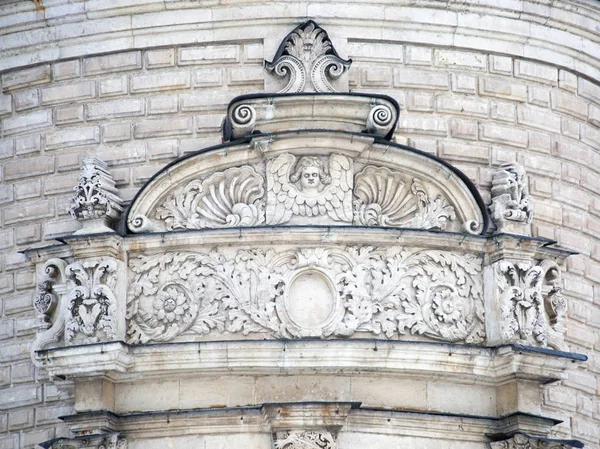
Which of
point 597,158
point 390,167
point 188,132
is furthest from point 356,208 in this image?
point 597,158

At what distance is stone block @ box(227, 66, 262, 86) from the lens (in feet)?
61.5

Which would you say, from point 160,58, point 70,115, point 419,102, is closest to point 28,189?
point 70,115

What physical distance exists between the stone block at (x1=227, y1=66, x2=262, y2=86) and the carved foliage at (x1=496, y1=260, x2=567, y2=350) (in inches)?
118

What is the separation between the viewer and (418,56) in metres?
19.0

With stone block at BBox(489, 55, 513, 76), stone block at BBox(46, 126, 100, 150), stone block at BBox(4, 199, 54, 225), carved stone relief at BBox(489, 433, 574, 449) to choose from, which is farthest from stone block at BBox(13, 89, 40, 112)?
carved stone relief at BBox(489, 433, 574, 449)

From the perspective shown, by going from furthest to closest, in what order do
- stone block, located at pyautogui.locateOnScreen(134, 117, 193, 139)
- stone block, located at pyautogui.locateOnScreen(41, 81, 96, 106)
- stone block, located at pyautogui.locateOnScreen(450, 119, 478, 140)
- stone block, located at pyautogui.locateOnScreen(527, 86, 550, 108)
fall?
stone block, located at pyautogui.locateOnScreen(527, 86, 550, 108), stone block, located at pyautogui.locateOnScreen(41, 81, 96, 106), stone block, located at pyautogui.locateOnScreen(450, 119, 478, 140), stone block, located at pyautogui.locateOnScreen(134, 117, 193, 139)

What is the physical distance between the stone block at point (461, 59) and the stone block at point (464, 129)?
0.59 meters

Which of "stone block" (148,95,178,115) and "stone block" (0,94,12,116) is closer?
"stone block" (148,95,178,115)

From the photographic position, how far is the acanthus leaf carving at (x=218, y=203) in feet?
59.6

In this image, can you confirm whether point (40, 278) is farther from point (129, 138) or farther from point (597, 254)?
point (597, 254)

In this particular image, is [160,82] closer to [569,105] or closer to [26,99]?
[26,99]

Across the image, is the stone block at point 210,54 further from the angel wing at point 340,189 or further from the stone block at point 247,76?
the angel wing at point 340,189

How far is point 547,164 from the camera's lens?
1923 centimetres

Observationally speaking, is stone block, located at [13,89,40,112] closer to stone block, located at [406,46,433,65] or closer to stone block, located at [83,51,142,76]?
stone block, located at [83,51,142,76]
